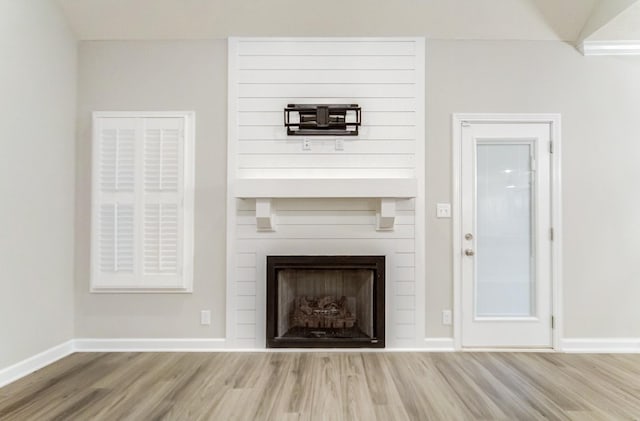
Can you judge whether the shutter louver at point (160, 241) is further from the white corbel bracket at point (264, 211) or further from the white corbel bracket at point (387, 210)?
the white corbel bracket at point (387, 210)

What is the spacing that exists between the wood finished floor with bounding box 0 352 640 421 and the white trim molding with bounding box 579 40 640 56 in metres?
2.60

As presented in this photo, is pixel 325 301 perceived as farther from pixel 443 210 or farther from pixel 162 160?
pixel 162 160

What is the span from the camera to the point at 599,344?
3.55 metres

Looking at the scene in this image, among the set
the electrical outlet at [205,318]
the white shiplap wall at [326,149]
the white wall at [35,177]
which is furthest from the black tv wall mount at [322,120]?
the white wall at [35,177]

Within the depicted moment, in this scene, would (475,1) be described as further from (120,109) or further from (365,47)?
(120,109)

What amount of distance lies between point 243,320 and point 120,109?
2.13m

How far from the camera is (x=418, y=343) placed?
140 inches

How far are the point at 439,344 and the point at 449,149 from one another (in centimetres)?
170

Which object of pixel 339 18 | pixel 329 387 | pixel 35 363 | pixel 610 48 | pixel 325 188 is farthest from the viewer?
pixel 610 48

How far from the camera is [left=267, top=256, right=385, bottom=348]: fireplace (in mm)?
3486

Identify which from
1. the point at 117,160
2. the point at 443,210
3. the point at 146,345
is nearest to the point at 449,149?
the point at 443,210

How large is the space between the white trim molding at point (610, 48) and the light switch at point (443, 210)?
180cm

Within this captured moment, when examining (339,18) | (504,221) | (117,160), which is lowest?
(504,221)

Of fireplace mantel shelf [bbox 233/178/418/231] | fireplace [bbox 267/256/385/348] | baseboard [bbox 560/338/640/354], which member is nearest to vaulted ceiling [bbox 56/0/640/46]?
fireplace mantel shelf [bbox 233/178/418/231]
